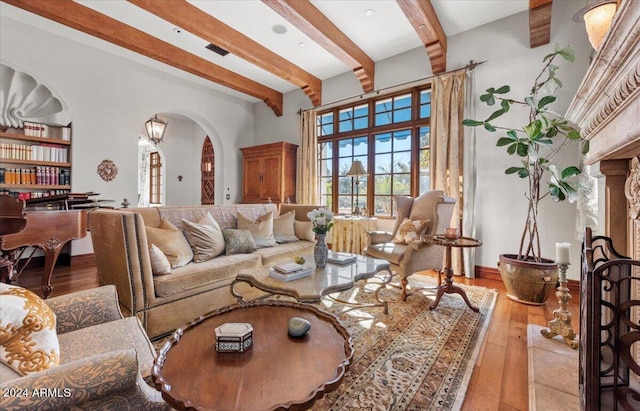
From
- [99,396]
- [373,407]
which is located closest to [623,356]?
[373,407]

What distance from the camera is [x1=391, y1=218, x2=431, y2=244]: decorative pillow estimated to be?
3.00m

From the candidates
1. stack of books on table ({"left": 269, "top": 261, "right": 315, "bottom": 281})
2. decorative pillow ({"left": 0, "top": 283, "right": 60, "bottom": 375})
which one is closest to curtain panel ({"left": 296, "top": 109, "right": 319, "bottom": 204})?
stack of books on table ({"left": 269, "top": 261, "right": 315, "bottom": 281})

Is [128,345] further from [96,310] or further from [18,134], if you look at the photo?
[18,134]

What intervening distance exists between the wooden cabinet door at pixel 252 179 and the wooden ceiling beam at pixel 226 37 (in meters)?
1.80

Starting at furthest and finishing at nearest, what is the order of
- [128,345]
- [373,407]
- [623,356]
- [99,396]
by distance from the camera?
[373,407] < [128,345] < [623,356] < [99,396]

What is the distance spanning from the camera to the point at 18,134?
3615 mm

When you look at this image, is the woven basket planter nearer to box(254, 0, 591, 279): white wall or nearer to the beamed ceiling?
box(254, 0, 591, 279): white wall

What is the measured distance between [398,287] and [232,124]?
196 inches

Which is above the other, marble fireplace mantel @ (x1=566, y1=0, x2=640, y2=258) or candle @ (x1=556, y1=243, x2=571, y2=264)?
marble fireplace mantel @ (x1=566, y1=0, x2=640, y2=258)

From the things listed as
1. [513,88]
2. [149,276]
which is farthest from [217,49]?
[513,88]

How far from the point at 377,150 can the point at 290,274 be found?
10.8ft

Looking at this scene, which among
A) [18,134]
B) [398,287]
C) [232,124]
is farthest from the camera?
[232,124]

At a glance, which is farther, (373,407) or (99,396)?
(373,407)

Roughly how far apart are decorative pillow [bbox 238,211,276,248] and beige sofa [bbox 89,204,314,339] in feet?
1.63
